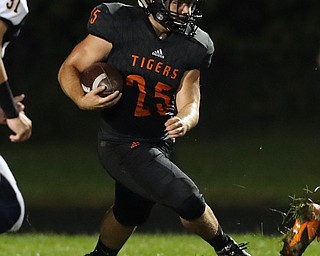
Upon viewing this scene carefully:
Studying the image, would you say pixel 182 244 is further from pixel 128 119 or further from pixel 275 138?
pixel 275 138

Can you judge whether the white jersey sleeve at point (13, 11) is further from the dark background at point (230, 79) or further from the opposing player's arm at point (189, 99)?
the dark background at point (230, 79)

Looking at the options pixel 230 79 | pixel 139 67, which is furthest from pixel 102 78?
pixel 230 79

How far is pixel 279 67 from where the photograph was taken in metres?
21.2

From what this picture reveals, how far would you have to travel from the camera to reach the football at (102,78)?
24.1ft

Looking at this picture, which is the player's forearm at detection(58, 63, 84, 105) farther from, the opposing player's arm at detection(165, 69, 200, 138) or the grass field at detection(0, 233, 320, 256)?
the grass field at detection(0, 233, 320, 256)

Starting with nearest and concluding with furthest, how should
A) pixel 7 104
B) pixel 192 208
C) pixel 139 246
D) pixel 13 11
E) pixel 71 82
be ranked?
pixel 7 104, pixel 13 11, pixel 192 208, pixel 71 82, pixel 139 246

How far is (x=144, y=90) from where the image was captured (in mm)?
7621

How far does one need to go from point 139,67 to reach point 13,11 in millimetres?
1037

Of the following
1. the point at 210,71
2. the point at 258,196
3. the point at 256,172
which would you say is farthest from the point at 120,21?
the point at 210,71

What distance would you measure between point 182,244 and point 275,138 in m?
9.91

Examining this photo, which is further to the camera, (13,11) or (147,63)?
(147,63)

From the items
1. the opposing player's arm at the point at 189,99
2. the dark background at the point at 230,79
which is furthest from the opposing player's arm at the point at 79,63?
the dark background at the point at 230,79

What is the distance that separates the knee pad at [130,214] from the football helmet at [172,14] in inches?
41.5

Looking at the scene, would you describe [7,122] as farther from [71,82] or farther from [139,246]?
[139,246]
